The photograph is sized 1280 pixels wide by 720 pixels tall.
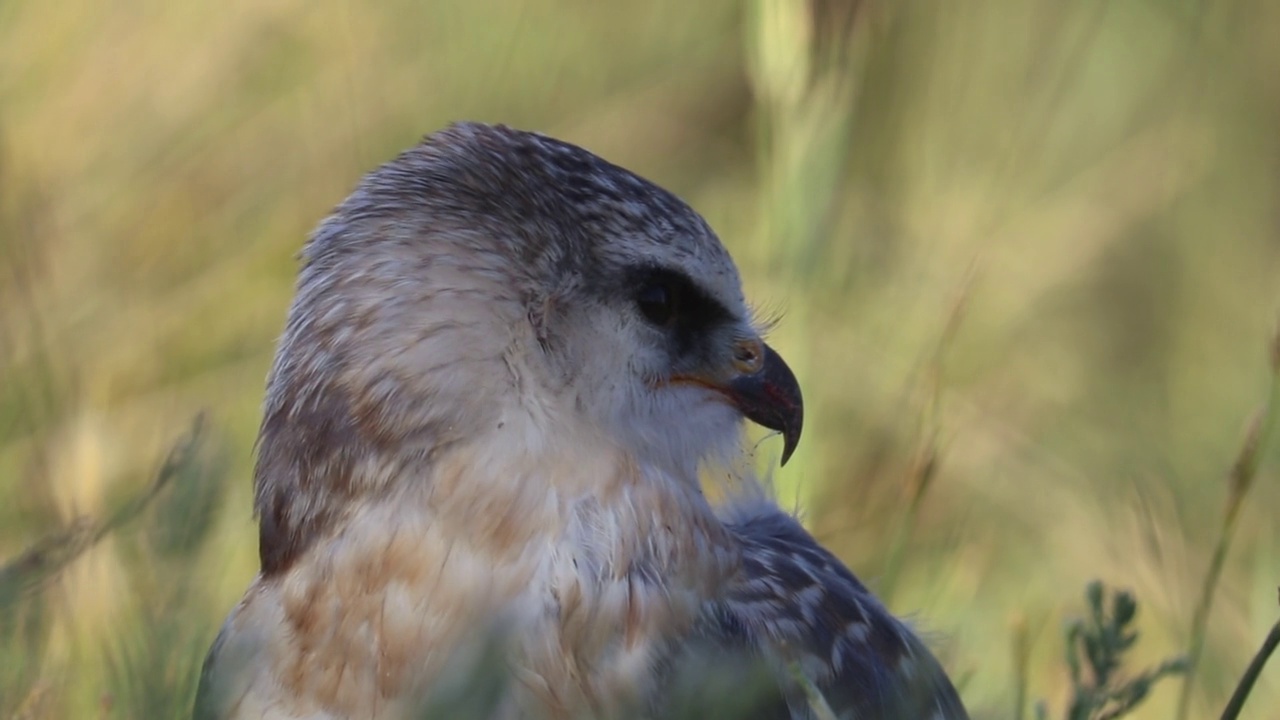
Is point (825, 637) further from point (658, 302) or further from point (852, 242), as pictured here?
point (852, 242)

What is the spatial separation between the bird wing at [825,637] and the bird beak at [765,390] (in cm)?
20

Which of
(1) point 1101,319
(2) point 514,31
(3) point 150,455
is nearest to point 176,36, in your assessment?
(2) point 514,31

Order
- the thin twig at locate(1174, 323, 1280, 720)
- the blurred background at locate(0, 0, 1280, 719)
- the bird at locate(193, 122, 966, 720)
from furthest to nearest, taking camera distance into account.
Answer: the blurred background at locate(0, 0, 1280, 719) < the thin twig at locate(1174, 323, 1280, 720) < the bird at locate(193, 122, 966, 720)

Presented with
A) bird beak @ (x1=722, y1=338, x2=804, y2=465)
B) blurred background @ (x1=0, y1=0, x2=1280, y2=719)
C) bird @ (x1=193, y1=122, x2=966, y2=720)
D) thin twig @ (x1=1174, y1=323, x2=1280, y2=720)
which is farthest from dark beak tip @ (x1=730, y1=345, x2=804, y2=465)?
thin twig @ (x1=1174, y1=323, x2=1280, y2=720)

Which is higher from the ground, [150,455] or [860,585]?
[860,585]

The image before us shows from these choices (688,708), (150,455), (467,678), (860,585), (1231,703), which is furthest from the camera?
(150,455)

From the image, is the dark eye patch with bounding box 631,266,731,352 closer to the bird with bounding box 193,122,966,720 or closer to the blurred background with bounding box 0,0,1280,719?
the bird with bounding box 193,122,966,720

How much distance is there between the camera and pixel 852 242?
5652 mm

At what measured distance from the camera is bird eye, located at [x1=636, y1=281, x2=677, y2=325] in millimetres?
2662

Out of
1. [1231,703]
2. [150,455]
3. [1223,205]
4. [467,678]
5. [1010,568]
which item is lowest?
[1010,568]

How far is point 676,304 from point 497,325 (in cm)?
38

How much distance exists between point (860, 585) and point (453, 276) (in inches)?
39.7

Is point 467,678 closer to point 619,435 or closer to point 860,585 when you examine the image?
point 619,435

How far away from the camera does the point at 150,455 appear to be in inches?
170
